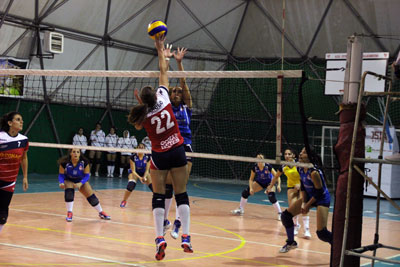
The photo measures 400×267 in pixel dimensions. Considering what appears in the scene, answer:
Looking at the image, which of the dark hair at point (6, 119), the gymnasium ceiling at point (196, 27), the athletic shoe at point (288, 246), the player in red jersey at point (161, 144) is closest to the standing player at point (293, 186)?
the athletic shoe at point (288, 246)

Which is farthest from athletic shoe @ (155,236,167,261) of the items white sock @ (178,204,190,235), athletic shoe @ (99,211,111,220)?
athletic shoe @ (99,211,111,220)

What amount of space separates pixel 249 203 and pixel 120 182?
19.4ft

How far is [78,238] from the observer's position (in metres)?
8.70

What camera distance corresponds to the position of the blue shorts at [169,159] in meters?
5.90

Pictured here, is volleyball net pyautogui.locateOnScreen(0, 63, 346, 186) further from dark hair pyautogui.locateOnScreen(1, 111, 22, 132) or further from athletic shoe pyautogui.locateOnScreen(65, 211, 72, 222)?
dark hair pyautogui.locateOnScreen(1, 111, 22, 132)

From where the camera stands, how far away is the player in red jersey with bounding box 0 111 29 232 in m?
6.98

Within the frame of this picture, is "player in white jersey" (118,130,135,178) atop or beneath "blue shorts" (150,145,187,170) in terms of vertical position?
beneath

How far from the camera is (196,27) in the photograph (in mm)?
22547

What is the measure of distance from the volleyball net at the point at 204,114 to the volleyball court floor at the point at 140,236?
5871 millimetres

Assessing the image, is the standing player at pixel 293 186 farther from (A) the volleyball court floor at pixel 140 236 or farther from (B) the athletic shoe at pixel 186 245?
(B) the athletic shoe at pixel 186 245

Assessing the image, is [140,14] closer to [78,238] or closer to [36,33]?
[36,33]

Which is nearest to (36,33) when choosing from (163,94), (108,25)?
(108,25)

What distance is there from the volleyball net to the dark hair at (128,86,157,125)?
14.5 metres

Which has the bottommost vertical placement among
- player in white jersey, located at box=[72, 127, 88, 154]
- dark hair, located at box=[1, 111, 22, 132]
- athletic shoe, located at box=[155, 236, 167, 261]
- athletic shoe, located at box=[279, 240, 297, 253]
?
athletic shoe, located at box=[279, 240, 297, 253]
